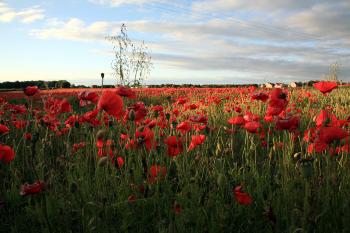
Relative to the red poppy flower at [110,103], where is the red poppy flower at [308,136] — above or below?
below

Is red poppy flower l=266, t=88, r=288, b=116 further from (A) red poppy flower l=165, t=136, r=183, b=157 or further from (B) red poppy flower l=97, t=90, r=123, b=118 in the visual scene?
(B) red poppy flower l=97, t=90, r=123, b=118

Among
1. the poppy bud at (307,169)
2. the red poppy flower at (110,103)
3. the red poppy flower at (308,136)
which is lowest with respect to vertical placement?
the poppy bud at (307,169)

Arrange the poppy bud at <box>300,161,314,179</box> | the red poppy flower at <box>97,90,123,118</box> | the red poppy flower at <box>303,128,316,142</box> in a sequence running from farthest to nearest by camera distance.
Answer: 1. the red poppy flower at <box>303,128,316,142</box>
2. the red poppy flower at <box>97,90,123,118</box>
3. the poppy bud at <box>300,161,314,179</box>

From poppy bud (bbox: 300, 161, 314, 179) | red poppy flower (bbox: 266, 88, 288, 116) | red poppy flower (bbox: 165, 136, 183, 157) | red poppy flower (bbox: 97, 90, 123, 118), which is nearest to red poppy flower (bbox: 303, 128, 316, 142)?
red poppy flower (bbox: 266, 88, 288, 116)

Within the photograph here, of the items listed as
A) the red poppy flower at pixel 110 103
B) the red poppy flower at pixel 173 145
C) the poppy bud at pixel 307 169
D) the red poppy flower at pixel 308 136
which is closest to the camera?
the poppy bud at pixel 307 169

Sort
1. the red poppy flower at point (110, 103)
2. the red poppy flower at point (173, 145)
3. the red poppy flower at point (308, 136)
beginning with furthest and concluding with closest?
1. the red poppy flower at point (308, 136)
2. the red poppy flower at point (173, 145)
3. the red poppy flower at point (110, 103)

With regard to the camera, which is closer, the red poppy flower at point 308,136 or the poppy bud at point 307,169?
the poppy bud at point 307,169

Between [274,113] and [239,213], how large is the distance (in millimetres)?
792

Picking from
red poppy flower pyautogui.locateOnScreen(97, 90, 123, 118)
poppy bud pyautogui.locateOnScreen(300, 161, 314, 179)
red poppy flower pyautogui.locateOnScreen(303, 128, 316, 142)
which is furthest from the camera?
red poppy flower pyautogui.locateOnScreen(303, 128, 316, 142)

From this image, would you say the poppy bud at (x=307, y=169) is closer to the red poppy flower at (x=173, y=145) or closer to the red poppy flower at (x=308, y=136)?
the red poppy flower at (x=308, y=136)

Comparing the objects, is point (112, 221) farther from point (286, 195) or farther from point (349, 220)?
point (349, 220)

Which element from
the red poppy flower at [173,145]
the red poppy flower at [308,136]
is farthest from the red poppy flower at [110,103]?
the red poppy flower at [308,136]

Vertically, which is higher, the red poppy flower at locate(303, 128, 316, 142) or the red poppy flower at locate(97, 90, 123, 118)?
the red poppy flower at locate(97, 90, 123, 118)

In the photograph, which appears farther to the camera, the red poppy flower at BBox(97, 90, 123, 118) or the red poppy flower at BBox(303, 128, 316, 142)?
the red poppy flower at BBox(303, 128, 316, 142)
